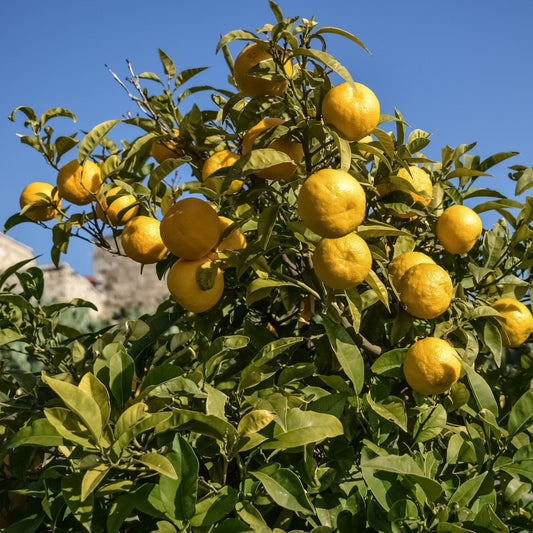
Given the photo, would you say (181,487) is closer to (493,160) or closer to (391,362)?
(391,362)

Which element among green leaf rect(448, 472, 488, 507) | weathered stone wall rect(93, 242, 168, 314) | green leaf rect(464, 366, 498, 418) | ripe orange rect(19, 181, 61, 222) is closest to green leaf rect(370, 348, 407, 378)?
green leaf rect(464, 366, 498, 418)

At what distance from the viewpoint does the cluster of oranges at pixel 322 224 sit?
0.90 meters

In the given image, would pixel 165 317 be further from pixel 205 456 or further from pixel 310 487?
pixel 310 487

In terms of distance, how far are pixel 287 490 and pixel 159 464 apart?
0.21m

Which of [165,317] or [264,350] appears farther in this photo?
[165,317]

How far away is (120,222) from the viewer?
1309mm

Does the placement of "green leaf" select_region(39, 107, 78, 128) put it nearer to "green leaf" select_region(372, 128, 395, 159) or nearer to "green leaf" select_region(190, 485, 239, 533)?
"green leaf" select_region(372, 128, 395, 159)

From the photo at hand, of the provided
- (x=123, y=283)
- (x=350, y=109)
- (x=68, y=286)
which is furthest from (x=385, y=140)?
(x=123, y=283)

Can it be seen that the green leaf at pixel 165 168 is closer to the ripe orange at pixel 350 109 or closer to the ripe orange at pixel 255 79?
the ripe orange at pixel 255 79

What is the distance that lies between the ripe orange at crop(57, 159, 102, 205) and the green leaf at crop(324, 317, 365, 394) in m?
0.60

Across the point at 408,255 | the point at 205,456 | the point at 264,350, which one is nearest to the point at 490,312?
the point at 408,255

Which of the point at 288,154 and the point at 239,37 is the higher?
the point at 239,37

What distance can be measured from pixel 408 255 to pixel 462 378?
0.29 metres

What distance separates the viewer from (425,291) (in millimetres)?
1048
